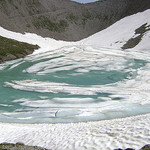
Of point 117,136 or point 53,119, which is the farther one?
point 53,119

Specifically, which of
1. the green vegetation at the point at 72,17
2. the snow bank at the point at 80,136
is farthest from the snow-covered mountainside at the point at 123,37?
the snow bank at the point at 80,136

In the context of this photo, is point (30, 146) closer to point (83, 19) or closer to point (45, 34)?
point (45, 34)

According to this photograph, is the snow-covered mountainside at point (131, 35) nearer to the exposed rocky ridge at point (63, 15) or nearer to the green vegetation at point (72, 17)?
the exposed rocky ridge at point (63, 15)

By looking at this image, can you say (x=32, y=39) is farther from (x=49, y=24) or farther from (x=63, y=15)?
(x=63, y=15)

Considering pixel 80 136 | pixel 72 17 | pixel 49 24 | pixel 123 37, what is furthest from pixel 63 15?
pixel 80 136

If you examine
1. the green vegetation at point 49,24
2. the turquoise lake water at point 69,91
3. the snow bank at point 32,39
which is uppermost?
the green vegetation at point 49,24

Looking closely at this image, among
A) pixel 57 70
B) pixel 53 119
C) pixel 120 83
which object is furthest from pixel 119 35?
pixel 53 119
